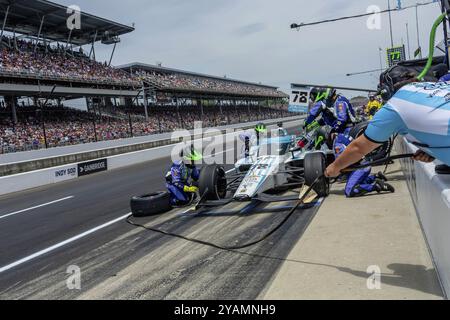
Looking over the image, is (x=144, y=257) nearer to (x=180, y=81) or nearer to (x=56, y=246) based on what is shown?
(x=56, y=246)

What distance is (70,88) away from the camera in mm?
33688

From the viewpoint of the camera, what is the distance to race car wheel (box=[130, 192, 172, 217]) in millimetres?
7309

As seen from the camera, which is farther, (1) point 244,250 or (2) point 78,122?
(2) point 78,122

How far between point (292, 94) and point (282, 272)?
28.4ft

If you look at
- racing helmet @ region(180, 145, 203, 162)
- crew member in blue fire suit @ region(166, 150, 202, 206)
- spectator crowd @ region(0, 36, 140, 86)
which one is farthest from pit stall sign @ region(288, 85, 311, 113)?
spectator crowd @ region(0, 36, 140, 86)

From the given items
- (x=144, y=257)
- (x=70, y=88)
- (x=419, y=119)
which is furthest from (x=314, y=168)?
(x=70, y=88)

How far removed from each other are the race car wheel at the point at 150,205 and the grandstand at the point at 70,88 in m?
14.4

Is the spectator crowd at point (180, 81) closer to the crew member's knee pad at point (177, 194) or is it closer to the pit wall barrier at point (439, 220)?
the crew member's knee pad at point (177, 194)

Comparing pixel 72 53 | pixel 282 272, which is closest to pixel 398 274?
pixel 282 272

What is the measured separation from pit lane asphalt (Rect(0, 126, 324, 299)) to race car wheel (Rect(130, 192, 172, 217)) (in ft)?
0.76

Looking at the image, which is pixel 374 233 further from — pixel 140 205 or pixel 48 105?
pixel 48 105

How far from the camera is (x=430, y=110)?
8.57 ft

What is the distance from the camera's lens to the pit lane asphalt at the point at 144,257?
3990 millimetres

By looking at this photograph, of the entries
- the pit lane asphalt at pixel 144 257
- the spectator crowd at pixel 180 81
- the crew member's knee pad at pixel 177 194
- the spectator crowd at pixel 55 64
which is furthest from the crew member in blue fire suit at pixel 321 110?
the spectator crowd at pixel 180 81
